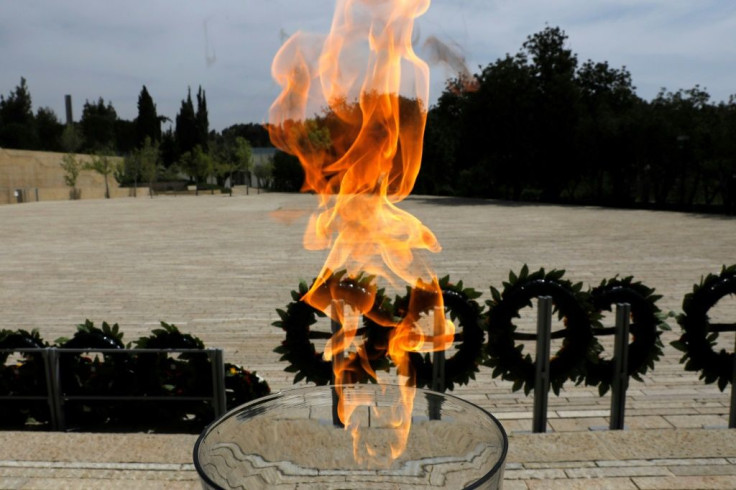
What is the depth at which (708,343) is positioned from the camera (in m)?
3.93

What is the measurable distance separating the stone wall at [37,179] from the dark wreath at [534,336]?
4789 cm

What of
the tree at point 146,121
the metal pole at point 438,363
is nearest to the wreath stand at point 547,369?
the metal pole at point 438,363

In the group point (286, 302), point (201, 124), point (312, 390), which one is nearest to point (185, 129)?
point (201, 124)

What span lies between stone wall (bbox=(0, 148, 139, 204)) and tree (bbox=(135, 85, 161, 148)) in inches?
432

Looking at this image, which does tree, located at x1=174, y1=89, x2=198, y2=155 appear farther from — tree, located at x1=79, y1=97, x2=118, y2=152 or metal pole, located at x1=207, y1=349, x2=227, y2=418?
metal pole, located at x1=207, y1=349, x2=227, y2=418

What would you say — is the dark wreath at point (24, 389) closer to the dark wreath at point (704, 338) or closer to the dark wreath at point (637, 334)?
the dark wreath at point (637, 334)

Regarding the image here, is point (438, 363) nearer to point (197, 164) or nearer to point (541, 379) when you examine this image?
point (541, 379)

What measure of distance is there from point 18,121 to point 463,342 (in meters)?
71.7

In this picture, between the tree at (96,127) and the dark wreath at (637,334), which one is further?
the tree at (96,127)

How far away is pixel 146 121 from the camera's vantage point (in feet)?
219

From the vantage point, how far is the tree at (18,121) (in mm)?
55844

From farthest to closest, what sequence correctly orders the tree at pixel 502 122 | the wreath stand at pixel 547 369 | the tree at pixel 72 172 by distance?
the tree at pixel 72 172 < the tree at pixel 502 122 < the wreath stand at pixel 547 369

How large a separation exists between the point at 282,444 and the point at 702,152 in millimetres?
33593

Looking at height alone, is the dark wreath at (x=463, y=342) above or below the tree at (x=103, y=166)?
below
